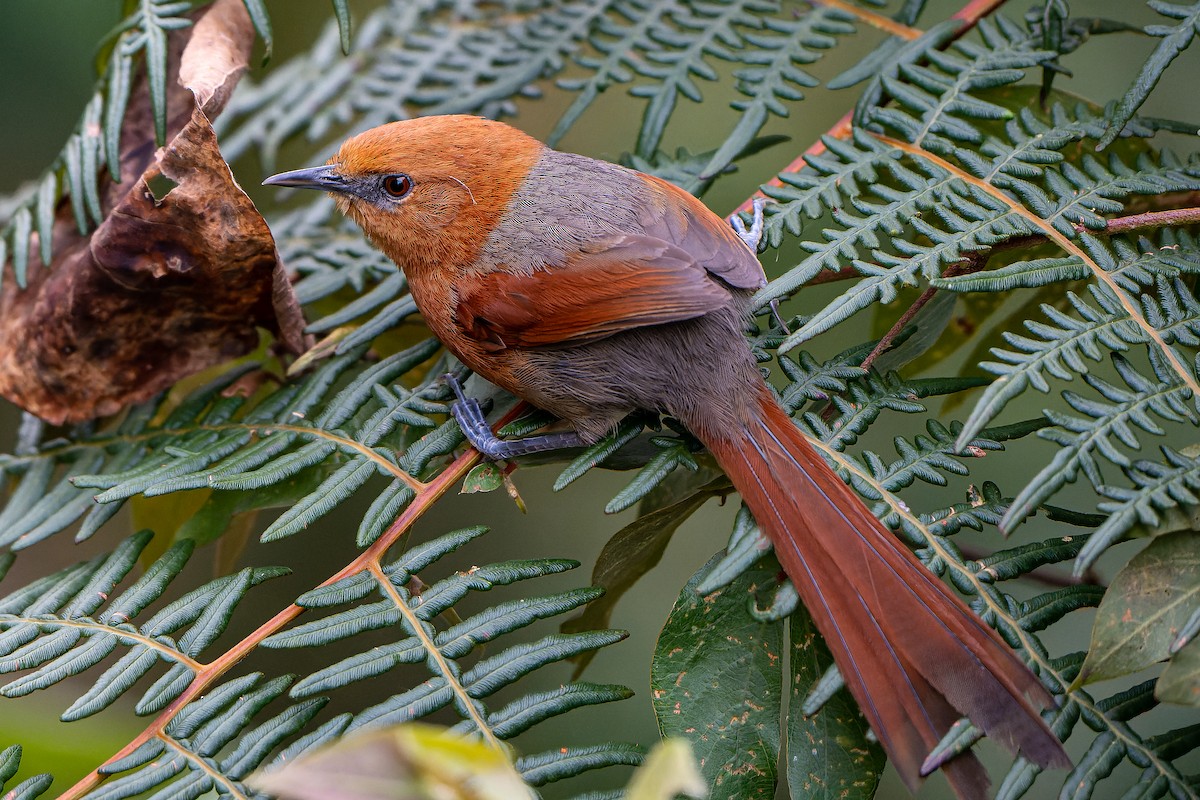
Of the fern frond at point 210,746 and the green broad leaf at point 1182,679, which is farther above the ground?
the green broad leaf at point 1182,679

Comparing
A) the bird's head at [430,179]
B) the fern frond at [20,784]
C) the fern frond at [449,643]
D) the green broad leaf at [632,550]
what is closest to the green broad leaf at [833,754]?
the fern frond at [449,643]

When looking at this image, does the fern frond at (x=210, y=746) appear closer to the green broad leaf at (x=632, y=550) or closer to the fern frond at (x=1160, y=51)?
the green broad leaf at (x=632, y=550)

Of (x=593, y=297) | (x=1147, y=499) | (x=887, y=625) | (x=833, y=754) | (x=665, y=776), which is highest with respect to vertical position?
Result: (x=665, y=776)

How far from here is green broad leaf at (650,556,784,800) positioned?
4.61ft

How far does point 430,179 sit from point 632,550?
44.4 inches

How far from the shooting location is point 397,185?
7.68 feet

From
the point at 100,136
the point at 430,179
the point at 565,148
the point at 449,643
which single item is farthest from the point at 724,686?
the point at 565,148

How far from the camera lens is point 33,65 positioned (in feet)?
11.0

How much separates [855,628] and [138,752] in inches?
44.7

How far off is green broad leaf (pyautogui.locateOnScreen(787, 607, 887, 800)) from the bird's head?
1329mm

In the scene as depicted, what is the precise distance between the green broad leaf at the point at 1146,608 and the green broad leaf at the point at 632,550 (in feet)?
2.22

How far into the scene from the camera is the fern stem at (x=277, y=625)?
1.50 m

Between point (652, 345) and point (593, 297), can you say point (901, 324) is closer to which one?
point (652, 345)

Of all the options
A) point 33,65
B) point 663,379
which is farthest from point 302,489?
point 33,65
